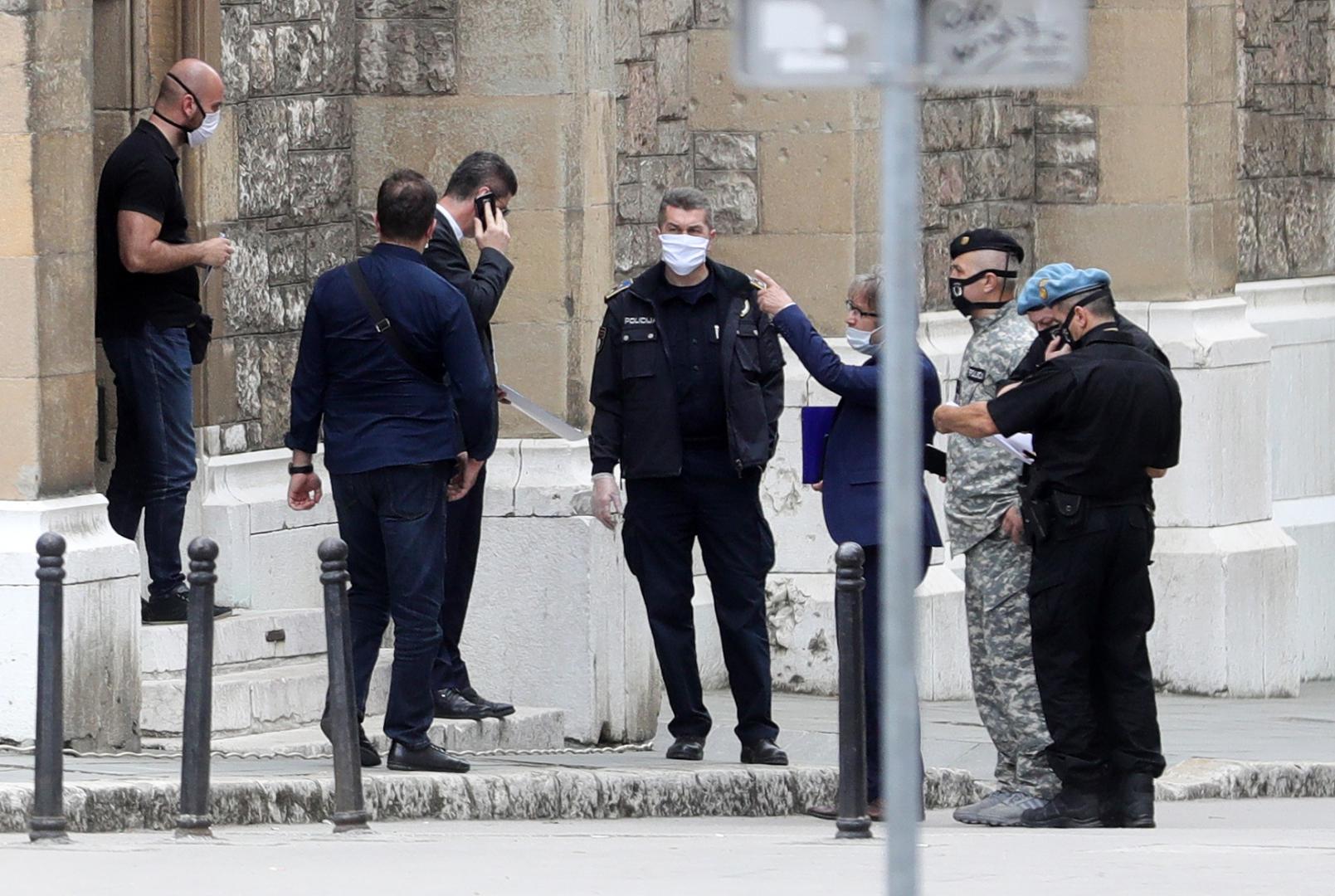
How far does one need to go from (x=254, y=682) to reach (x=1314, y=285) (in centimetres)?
803

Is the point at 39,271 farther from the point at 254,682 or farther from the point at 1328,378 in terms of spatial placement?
the point at 1328,378

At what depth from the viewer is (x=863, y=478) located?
28.2ft

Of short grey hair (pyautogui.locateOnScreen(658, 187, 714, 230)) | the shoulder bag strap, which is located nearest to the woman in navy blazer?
short grey hair (pyautogui.locateOnScreen(658, 187, 714, 230))

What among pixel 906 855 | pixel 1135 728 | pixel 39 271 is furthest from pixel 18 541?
pixel 906 855

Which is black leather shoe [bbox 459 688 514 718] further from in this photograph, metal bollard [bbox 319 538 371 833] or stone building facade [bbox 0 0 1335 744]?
metal bollard [bbox 319 538 371 833]

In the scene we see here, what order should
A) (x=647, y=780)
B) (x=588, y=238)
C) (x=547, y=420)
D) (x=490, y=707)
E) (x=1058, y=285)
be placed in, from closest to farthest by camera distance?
(x=1058, y=285), (x=647, y=780), (x=490, y=707), (x=547, y=420), (x=588, y=238)

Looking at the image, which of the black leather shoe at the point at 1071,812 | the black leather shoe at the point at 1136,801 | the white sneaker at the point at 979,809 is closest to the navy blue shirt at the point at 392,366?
the white sneaker at the point at 979,809

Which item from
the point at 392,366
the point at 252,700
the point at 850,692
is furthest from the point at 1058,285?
the point at 252,700

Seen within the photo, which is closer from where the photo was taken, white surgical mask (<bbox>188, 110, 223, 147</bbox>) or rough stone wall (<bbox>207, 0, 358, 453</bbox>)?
white surgical mask (<bbox>188, 110, 223, 147</bbox>)

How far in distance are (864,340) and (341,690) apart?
2.04 metres

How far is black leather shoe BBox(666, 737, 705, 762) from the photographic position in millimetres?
9477

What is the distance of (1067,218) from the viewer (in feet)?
45.3

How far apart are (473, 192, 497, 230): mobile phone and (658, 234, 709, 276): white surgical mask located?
54 centimetres

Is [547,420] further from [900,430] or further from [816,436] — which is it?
[900,430]
